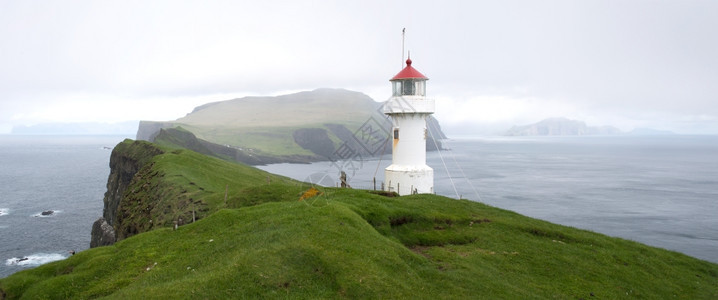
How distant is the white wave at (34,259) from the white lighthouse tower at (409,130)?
4199 cm

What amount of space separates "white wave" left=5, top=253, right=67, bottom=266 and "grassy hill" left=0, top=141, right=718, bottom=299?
40.0 m

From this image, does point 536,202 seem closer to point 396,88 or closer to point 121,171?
point 396,88

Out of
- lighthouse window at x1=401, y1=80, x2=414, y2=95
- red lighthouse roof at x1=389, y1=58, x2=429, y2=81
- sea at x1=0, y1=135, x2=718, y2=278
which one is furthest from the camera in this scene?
sea at x1=0, y1=135, x2=718, y2=278

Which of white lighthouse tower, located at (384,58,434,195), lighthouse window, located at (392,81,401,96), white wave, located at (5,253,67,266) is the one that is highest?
lighthouse window, located at (392,81,401,96)

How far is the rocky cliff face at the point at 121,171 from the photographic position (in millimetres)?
52734

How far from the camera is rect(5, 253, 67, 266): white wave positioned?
4858 cm

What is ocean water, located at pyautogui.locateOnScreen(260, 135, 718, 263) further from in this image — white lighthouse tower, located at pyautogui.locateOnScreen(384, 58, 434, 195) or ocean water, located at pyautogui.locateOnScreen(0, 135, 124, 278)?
ocean water, located at pyautogui.locateOnScreen(0, 135, 124, 278)

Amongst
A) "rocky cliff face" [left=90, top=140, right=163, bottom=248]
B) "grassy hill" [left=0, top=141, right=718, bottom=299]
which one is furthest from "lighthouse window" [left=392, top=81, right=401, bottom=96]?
"rocky cliff face" [left=90, top=140, right=163, bottom=248]

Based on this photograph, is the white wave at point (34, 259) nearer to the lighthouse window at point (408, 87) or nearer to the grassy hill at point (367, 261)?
the grassy hill at point (367, 261)

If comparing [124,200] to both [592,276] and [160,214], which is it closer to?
[160,214]

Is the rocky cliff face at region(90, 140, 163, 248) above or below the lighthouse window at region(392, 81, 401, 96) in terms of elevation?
below

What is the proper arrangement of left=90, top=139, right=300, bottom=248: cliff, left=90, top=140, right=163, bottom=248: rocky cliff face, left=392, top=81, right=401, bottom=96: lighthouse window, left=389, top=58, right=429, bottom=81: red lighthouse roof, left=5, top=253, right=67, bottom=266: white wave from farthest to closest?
left=90, top=140, right=163, bottom=248: rocky cliff face
left=5, top=253, right=67, bottom=266: white wave
left=392, top=81, right=401, bottom=96: lighthouse window
left=389, top=58, right=429, bottom=81: red lighthouse roof
left=90, top=139, right=300, bottom=248: cliff

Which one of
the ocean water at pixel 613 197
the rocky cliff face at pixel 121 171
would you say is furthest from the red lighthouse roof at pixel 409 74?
the rocky cliff face at pixel 121 171

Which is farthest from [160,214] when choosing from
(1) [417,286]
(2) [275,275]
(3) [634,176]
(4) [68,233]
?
(3) [634,176]
